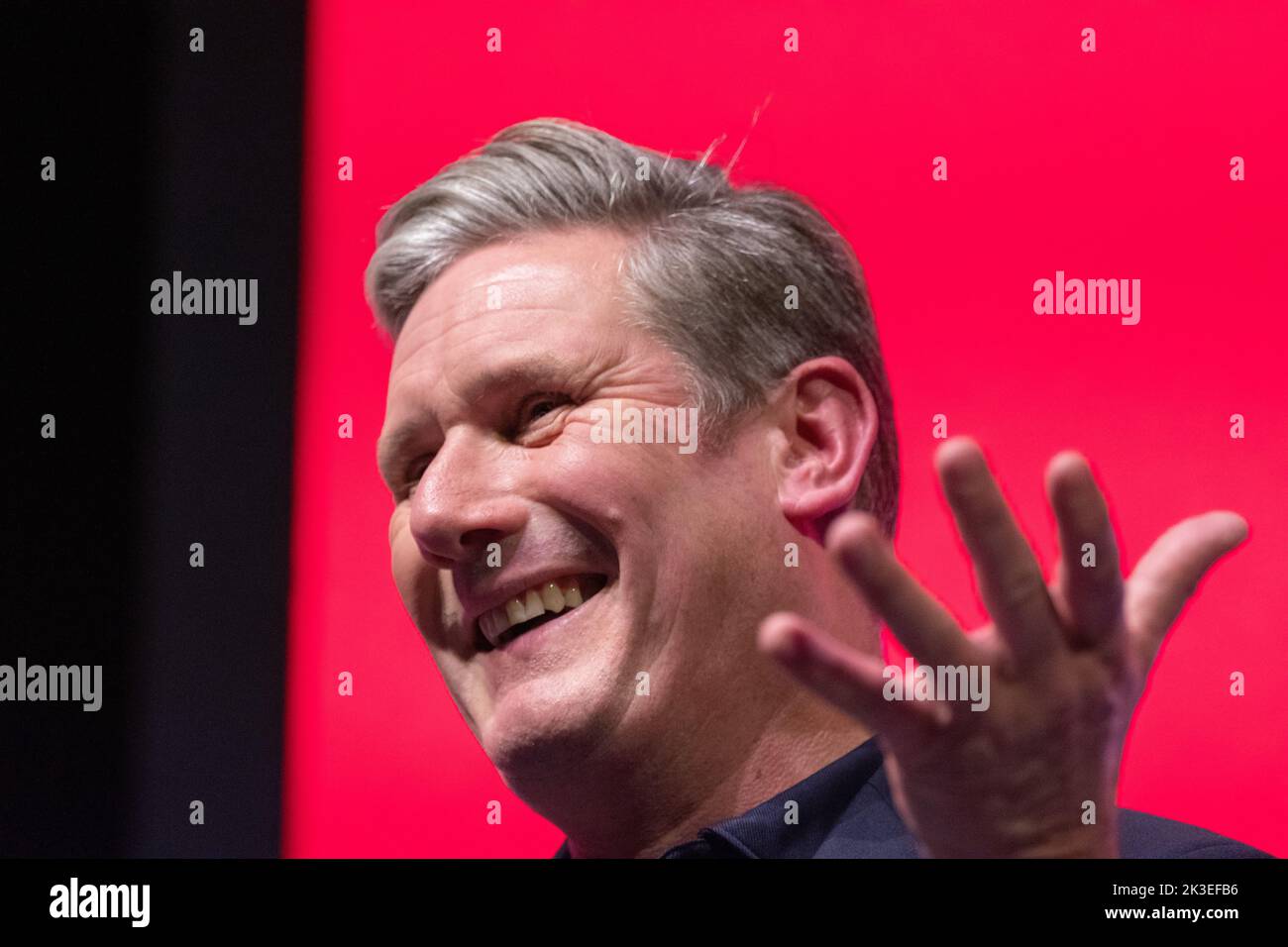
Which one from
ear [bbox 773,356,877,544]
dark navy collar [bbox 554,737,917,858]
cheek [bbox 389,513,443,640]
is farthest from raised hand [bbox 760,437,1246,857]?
cheek [bbox 389,513,443,640]

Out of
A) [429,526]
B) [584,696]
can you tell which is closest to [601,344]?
[429,526]

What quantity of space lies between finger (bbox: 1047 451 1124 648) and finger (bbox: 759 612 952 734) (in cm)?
14

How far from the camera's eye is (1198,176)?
190 cm

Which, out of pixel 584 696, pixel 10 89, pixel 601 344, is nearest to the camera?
pixel 584 696

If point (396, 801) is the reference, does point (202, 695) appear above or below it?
above

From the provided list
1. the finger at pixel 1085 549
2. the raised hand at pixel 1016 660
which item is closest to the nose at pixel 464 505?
the raised hand at pixel 1016 660

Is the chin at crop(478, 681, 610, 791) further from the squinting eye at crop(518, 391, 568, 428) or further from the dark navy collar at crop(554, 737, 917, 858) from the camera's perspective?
the squinting eye at crop(518, 391, 568, 428)

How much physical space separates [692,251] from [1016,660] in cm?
79

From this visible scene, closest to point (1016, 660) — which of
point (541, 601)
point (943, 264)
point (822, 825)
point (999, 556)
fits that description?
point (999, 556)

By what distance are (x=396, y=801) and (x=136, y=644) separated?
1.46 feet

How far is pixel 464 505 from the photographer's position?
164cm

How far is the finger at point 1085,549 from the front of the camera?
3.51 ft

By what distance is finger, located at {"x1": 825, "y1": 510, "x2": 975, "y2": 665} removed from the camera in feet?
3.49
